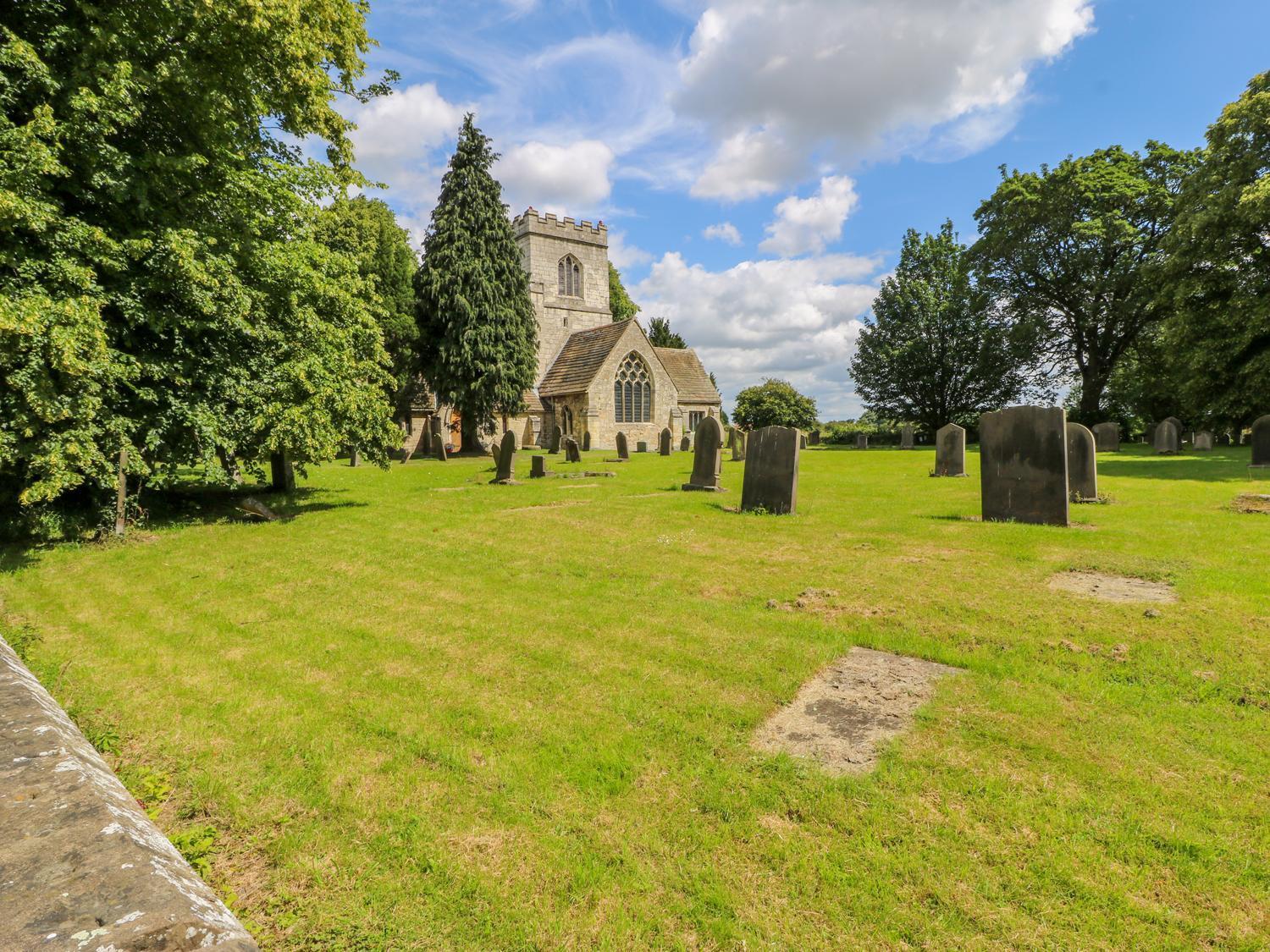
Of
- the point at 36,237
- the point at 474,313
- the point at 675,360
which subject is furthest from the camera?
the point at 675,360

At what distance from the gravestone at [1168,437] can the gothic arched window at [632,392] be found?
23912mm

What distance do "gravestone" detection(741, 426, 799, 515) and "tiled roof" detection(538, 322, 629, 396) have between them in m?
24.4

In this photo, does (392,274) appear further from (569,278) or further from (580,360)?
(569,278)

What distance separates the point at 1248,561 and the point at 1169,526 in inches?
88.8

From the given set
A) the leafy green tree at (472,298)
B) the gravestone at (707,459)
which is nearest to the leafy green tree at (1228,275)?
the gravestone at (707,459)

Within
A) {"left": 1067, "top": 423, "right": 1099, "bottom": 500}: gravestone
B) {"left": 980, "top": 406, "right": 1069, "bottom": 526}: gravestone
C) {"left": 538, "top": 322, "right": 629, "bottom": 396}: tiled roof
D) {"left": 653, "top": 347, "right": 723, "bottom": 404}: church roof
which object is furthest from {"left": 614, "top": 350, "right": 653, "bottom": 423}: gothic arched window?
{"left": 980, "top": 406, "right": 1069, "bottom": 526}: gravestone

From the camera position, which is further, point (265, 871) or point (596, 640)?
point (596, 640)

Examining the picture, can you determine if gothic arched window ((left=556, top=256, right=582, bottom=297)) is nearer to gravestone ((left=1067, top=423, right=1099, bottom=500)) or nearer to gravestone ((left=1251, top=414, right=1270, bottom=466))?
gravestone ((left=1251, top=414, right=1270, bottom=466))

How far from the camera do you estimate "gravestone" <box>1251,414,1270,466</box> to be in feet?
52.7

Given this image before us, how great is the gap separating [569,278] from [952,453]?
34070 millimetres

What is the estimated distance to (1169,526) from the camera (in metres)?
8.61

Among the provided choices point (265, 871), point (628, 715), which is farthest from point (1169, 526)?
point (265, 871)

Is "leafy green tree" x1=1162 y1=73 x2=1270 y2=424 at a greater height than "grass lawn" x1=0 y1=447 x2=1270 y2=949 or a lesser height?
greater

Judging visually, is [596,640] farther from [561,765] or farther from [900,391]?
[900,391]
